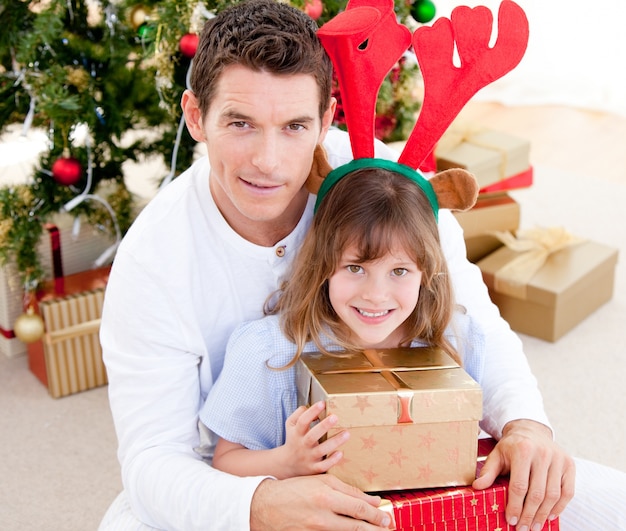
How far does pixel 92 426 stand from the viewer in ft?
6.81

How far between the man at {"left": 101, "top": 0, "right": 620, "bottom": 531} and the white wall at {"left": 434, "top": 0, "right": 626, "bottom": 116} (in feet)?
8.96

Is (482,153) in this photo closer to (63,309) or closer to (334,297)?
(63,309)

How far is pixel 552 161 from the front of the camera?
360 centimetres

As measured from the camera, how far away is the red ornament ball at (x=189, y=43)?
1.91 meters

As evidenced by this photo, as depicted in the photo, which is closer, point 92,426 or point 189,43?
point 189,43

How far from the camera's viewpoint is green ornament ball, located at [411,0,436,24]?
2213 mm

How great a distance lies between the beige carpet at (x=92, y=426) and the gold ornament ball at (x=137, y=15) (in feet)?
2.96

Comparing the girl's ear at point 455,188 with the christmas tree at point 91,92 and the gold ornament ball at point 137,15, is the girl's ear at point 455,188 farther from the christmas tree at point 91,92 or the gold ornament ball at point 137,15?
the gold ornament ball at point 137,15

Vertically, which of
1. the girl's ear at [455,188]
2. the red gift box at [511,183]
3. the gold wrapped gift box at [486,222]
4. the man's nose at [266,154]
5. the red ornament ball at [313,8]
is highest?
the red ornament ball at [313,8]

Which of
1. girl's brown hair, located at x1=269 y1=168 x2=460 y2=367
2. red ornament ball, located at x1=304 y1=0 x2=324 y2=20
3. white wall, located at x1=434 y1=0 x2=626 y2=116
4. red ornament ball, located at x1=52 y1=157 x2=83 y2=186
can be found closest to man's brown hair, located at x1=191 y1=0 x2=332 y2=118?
girl's brown hair, located at x1=269 y1=168 x2=460 y2=367

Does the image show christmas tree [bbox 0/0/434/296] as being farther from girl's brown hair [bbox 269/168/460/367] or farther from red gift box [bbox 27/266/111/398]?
→ girl's brown hair [bbox 269/168/460/367]

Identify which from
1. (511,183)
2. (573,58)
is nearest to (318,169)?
(511,183)

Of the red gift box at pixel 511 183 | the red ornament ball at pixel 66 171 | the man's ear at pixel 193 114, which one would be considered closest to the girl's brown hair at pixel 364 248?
the man's ear at pixel 193 114

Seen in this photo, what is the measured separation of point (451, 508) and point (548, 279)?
1303 mm
